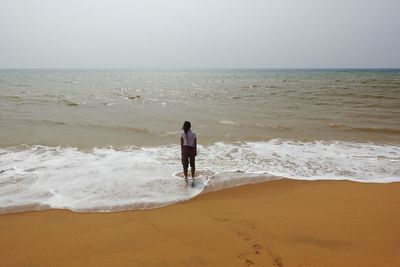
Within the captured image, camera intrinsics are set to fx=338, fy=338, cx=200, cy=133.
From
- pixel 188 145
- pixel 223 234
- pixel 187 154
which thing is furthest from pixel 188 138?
pixel 223 234

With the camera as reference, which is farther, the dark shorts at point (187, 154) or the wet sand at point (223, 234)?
the dark shorts at point (187, 154)

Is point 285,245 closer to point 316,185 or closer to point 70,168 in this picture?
point 316,185

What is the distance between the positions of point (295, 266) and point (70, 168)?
634 centimetres

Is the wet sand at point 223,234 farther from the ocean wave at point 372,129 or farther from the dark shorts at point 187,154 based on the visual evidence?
the ocean wave at point 372,129

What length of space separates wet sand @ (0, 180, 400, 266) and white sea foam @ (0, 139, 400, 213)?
0.62 m

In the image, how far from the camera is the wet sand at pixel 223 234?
438 cm

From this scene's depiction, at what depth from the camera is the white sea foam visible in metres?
6.62

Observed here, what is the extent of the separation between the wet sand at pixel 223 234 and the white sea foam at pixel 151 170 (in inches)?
24.3

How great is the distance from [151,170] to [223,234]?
389 centimetres

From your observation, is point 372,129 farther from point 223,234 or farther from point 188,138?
point 223,234

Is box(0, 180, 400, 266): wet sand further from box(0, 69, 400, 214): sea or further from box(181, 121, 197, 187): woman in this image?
box(181, 121, 197, 187): woman

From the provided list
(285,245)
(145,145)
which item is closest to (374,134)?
(145,145)

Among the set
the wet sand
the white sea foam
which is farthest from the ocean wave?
the wet sand

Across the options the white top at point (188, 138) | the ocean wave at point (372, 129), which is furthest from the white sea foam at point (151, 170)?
the ocean wave at point (372, 129)
